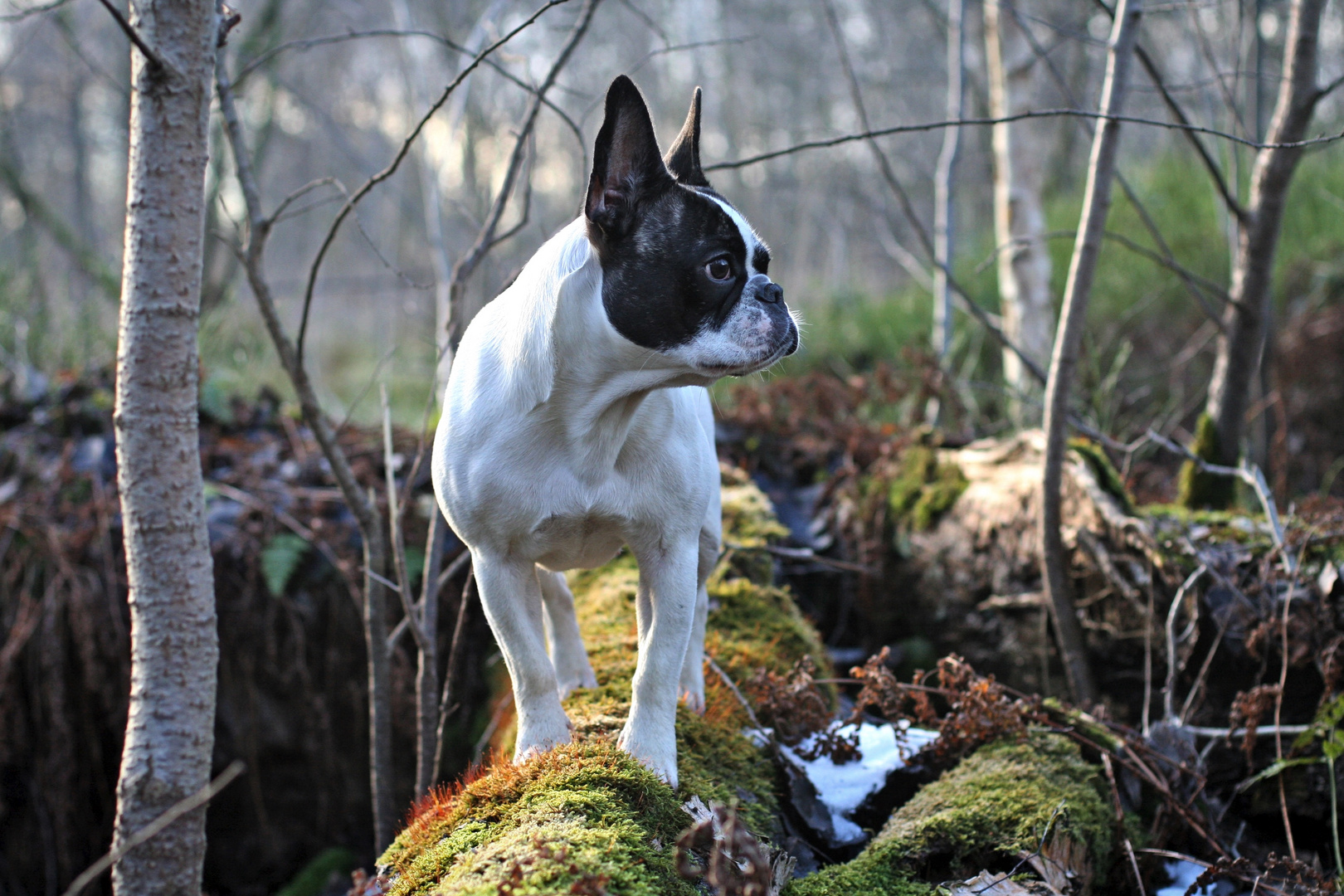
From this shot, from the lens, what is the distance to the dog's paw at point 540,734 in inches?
98.3

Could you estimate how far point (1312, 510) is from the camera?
4.01 m

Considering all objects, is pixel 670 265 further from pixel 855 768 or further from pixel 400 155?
pixel 855 768

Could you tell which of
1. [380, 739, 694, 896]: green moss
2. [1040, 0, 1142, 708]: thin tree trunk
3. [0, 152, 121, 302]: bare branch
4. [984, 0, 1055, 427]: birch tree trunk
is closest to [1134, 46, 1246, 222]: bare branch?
[1040, 0, 1142, 708]: thin tree trunk

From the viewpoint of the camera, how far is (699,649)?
3.08 m

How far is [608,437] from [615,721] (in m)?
0.95

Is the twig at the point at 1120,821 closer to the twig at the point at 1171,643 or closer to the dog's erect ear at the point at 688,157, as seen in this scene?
the twig at the point at 1171,643

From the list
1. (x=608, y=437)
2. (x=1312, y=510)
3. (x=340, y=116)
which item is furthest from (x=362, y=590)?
(x=340, y=116)

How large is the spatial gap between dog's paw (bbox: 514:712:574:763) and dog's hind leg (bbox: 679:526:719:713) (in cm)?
60

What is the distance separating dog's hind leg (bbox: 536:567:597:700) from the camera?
3.06 meters

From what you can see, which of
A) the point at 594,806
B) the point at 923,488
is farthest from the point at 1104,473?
the point at 594,806

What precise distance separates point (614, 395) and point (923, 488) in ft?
10.0

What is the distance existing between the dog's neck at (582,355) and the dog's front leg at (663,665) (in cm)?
46

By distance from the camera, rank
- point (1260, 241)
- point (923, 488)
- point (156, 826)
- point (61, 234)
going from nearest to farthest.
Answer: point (156, 826) → point (1260, 241) → point (923, 488) → point (61, 234)

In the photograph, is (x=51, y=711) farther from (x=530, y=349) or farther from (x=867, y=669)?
(x=867, y=669)
